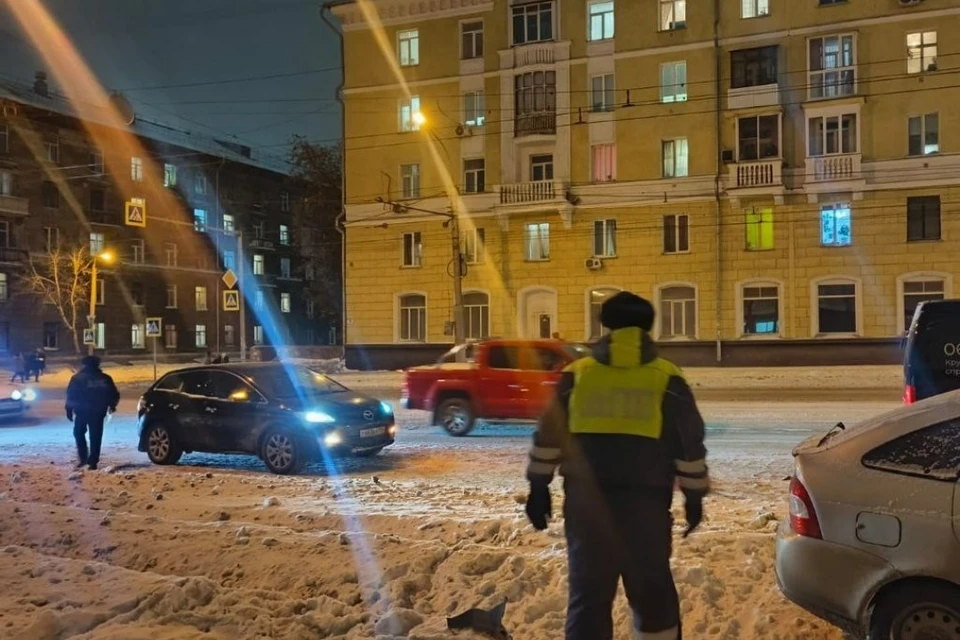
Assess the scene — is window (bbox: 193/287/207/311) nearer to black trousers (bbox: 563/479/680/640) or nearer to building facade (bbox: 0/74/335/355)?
building facade (bbox: 0/74/335/355)

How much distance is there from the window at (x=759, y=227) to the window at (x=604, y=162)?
569 cm

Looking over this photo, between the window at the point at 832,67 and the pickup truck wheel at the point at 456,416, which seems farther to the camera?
the window at the point at 832,67

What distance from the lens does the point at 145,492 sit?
377 inches

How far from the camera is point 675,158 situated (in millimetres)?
34469

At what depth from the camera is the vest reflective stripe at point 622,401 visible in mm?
3789

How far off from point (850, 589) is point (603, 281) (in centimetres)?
3138

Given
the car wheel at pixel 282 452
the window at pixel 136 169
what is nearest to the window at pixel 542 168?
the car wheel at pixel 282 452

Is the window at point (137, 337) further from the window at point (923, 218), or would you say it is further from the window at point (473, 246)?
the window at point (923, 218)

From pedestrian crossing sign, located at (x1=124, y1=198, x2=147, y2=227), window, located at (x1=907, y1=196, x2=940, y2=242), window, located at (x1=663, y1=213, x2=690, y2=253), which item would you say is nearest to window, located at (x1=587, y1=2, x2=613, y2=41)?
window, located at (x1=663, y1=213, x2=690, y2=253)

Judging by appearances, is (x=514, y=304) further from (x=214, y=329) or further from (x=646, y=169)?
(x=214, y=329)

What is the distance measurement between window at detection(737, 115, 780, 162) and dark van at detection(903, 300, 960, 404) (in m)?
25.3

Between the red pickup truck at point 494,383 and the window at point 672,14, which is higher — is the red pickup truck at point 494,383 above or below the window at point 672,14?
below

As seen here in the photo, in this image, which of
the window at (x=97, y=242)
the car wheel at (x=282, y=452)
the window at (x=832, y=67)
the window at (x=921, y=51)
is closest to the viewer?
the car wheel at (x=282, y=452)

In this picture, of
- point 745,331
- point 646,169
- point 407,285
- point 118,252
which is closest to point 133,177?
point 118,252
